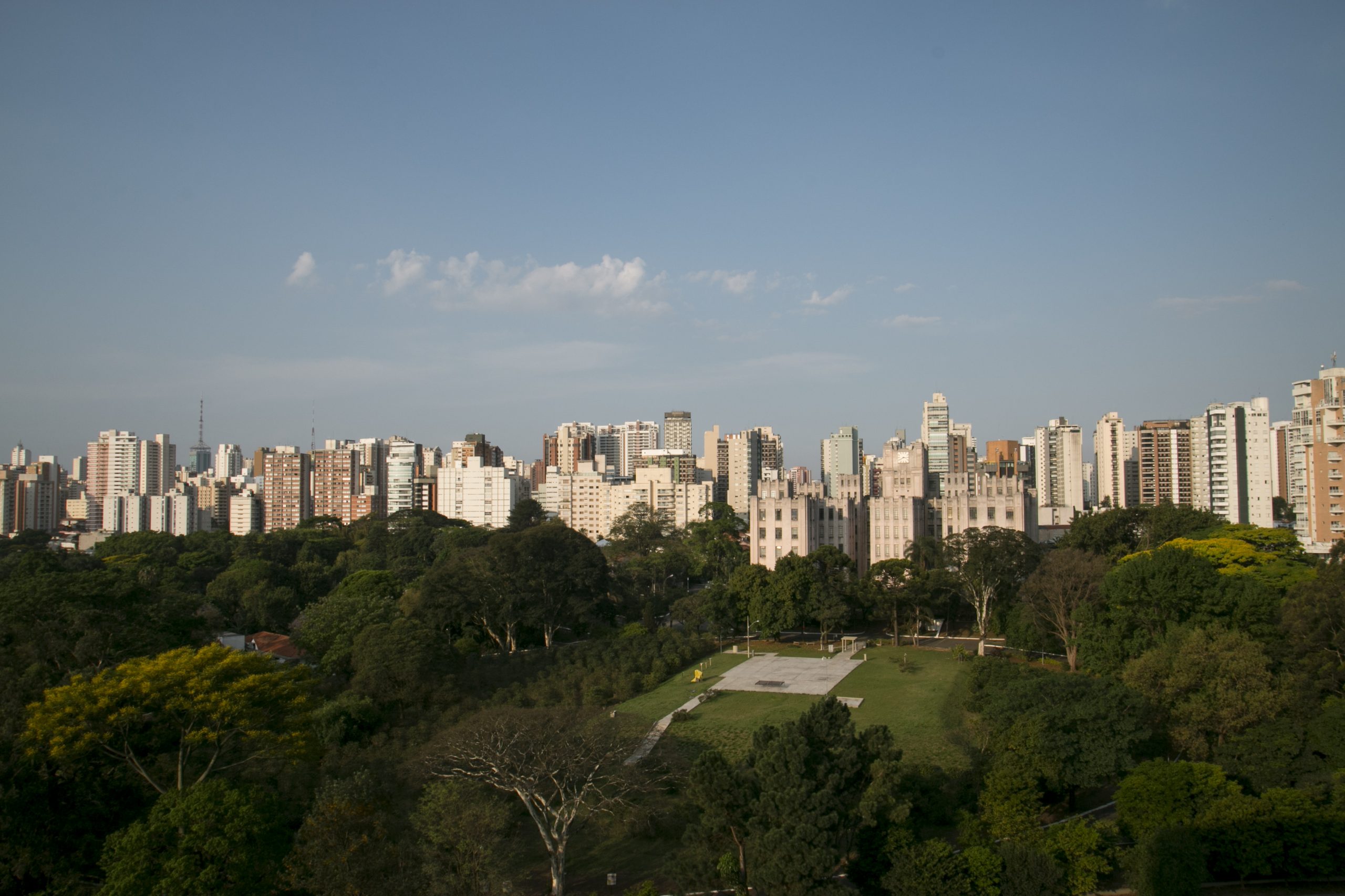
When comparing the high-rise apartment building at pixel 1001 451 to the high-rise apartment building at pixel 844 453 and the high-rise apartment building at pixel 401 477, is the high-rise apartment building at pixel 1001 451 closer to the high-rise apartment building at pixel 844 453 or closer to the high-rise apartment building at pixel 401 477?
the high-rise apartment building at pixel 844 453

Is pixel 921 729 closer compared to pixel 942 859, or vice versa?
pixel 942 859

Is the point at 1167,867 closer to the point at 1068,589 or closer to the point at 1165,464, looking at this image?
the point at 1068,589

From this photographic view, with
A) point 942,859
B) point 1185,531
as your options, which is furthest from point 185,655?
point 1185,531

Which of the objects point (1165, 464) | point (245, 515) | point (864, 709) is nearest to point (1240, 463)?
point (1165, 464)

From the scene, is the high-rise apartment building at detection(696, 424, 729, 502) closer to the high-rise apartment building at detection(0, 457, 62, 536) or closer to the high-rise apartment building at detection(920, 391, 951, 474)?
the high-rise apartment building at detection(920, 391, 951, 474)

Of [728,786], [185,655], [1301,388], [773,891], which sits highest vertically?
[1301,388]

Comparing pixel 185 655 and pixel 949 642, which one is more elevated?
pixel 185 655

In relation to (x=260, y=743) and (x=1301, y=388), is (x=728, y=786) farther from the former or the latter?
(x=1301, y=388)
